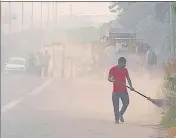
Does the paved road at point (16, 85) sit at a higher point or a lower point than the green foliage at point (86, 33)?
lower

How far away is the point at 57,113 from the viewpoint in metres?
5.20

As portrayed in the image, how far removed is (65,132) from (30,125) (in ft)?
1.18

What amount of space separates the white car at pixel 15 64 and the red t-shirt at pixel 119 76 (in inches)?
34.3

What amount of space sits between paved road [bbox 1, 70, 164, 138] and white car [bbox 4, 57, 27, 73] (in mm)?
303

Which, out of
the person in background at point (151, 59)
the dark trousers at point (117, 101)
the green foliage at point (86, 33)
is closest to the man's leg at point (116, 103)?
the dark trousers at point (117, 101)

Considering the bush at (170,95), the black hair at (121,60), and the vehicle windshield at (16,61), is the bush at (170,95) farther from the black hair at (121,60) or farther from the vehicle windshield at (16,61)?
the vehicle windshield at (16,61)

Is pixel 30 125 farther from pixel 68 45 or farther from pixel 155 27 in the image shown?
pixel 155 27

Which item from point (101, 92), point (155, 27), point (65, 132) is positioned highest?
point (155, 27)

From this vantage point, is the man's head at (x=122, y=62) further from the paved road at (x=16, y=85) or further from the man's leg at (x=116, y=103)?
the paved road at (x=16, y=85)

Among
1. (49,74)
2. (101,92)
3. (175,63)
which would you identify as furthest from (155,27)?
(49,74)

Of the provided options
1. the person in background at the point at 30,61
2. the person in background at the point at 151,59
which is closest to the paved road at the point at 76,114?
the person in background at the point at 151,59

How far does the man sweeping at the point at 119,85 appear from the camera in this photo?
5160 millimetres

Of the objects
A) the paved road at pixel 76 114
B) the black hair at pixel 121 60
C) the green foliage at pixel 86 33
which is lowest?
the paved road at pixel 76 114

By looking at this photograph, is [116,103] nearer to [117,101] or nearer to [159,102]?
[117,101]
